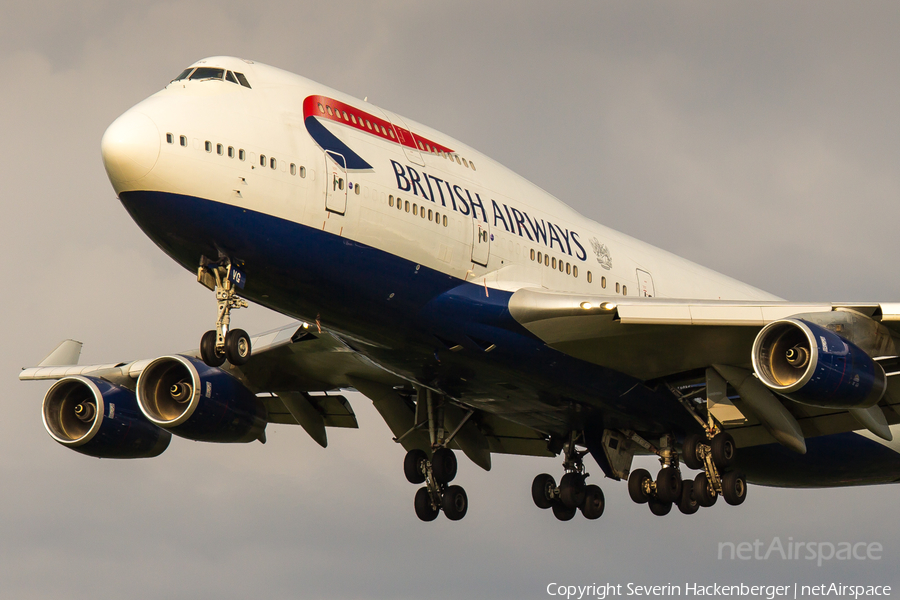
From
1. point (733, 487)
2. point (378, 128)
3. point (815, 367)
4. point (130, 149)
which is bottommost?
point (733, 487)

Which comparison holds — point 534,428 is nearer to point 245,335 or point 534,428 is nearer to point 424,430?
point 424,430

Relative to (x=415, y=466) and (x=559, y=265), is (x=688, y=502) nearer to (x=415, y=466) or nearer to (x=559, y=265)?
(x=559, y=265)

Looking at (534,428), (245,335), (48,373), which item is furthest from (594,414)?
(48,373)

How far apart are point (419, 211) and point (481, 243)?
1.72 meters

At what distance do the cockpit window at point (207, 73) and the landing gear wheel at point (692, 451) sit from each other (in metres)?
12.2

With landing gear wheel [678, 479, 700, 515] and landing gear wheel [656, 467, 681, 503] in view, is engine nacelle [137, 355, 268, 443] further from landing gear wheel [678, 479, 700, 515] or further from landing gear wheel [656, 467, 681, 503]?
landing gear wheel [678, 479, 700, 515]

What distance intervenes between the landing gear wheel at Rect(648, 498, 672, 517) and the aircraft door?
4.54 m

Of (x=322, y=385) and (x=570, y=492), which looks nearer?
(x=570, y=492)

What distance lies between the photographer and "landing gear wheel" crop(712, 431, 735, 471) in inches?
1072

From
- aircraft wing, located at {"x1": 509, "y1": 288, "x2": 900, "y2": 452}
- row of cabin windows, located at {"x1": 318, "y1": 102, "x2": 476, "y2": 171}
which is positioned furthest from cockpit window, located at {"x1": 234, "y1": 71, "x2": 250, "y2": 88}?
aircraft wing, located at {"x1": 509, "y1": 288, "x2": 900, "y2": 452}

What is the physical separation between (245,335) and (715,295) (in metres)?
14.2

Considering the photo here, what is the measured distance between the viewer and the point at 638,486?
96.2ft

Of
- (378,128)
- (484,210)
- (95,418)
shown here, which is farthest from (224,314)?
(95,418)

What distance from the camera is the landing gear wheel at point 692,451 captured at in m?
27.6
